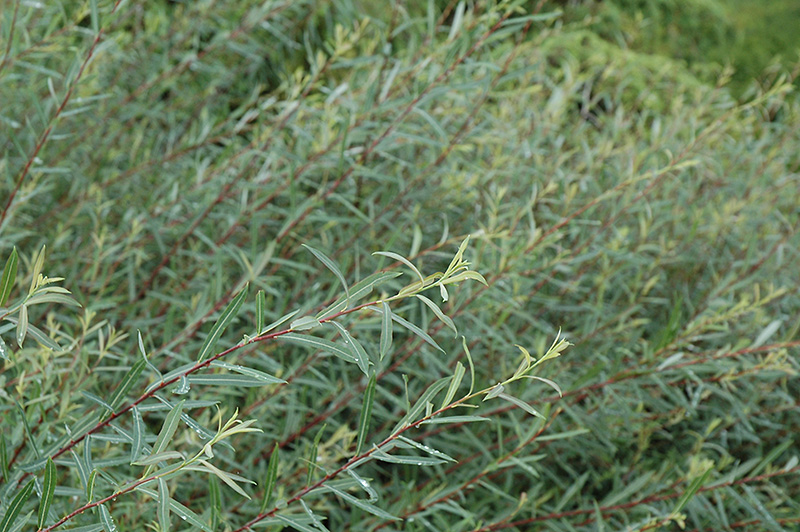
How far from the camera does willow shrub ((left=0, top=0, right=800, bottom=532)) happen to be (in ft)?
4.45

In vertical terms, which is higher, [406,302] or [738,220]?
[738,220]

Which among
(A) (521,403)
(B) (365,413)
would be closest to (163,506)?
(B) (365,413)

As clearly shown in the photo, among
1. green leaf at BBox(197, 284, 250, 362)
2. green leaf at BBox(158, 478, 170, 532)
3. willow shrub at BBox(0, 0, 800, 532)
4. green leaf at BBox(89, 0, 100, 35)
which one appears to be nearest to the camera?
green leaf at BBox(158, 478, 170, 532)

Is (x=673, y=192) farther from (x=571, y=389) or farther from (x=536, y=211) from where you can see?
(x=571, y=389)

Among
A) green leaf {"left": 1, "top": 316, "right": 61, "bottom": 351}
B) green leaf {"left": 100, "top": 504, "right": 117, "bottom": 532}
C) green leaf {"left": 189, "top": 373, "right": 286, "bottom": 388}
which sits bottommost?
green leaf {"left": 100, "top": 504, "right": 117, "bottom": 532}

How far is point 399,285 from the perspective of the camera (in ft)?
5.33

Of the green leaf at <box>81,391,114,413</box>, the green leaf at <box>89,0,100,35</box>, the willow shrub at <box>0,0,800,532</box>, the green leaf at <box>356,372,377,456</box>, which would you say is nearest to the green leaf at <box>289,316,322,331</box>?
the green leaf at <box>356,372,377,456</box>

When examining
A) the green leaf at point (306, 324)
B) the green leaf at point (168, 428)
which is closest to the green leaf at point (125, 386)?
the green leaf at point (168, 428)

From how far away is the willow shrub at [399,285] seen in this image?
1.36 meters

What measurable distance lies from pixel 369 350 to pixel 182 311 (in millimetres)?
456

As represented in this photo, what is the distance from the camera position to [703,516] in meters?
1.69

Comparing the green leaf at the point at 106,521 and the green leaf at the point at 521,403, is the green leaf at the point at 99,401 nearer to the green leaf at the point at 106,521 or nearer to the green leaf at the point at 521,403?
the green leaf at the point at 106,521

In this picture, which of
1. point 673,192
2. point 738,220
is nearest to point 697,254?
point 738,220

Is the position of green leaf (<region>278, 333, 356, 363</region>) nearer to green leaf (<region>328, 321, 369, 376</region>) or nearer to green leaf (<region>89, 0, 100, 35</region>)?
green leaf (<region>328, 321, 369, 376</region>)
